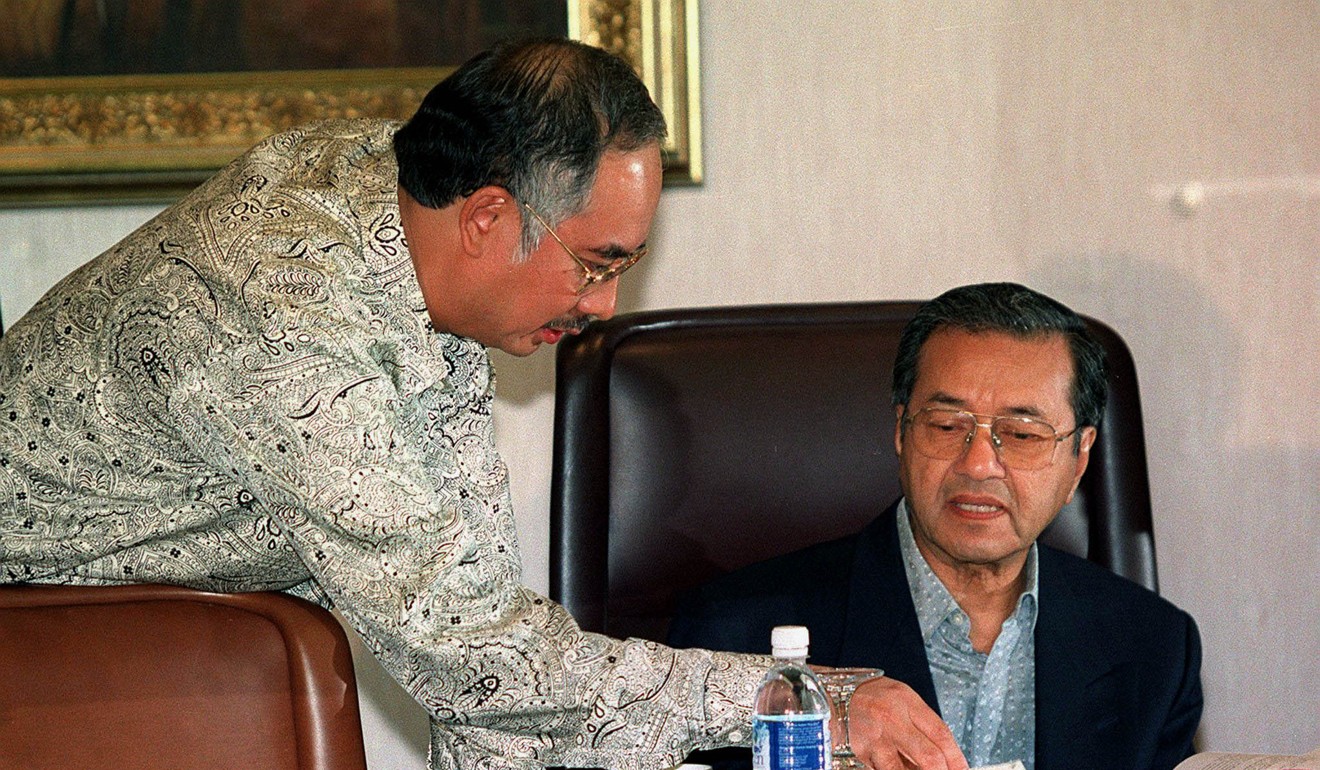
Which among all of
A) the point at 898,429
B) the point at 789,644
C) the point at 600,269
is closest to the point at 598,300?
the point at 600,269

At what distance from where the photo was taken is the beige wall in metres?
2.75

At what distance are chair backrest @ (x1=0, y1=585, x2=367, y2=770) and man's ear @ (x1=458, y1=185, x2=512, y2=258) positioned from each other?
0.45 meters

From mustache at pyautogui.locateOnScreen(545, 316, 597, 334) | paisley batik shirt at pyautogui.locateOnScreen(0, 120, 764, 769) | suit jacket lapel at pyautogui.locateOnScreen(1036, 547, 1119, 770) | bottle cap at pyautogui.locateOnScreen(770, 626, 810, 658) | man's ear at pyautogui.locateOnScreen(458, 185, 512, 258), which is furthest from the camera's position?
suit jacket lapel at pyautogui.locateOnScreen(1036, 547, 1119, 770)

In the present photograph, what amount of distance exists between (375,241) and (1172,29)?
1.67 metres

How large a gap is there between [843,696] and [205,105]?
5.39 feet

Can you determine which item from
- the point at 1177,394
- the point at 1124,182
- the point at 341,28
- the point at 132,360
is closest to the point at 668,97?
the point at 341,28

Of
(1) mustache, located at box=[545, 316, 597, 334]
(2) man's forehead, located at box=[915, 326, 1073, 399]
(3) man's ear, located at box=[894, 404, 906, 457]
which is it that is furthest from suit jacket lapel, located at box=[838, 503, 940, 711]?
(1) mustache, located at box=[545, 316, 597, 334]

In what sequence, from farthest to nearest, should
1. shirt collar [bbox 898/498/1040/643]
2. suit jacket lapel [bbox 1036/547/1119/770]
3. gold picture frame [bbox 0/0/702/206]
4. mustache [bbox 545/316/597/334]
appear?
1. gold picture frame [bbox 0/0/702/206]
2. shirt collar [bbox 898/498/1040/643]
3. suit jacket lapel [bbox 1036/547/1119/770]
4. mustache [bbox 545/316/597/334]

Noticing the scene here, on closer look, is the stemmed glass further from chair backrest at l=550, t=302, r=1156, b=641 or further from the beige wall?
the beige wall

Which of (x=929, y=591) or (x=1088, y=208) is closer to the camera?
(x=929, y=591)

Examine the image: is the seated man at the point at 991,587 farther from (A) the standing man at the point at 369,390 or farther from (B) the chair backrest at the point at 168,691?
(B) the chair backrest at the point at 168,691

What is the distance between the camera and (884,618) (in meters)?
2.14

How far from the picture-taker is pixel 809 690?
159 centimetres

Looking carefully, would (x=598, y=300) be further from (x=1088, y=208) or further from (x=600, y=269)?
(x=1088, y=208)
